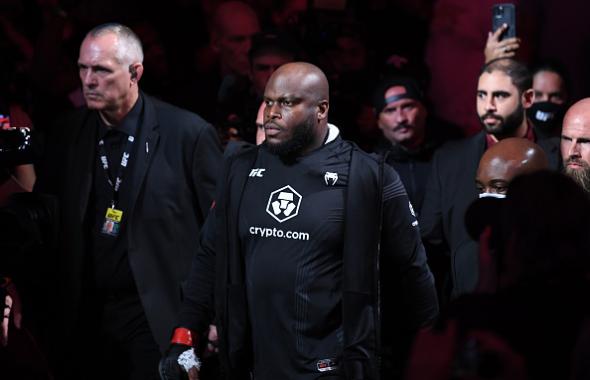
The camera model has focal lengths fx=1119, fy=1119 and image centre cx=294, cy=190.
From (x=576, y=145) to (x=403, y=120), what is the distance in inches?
46.2

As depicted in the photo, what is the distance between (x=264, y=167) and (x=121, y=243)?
999 millimetres

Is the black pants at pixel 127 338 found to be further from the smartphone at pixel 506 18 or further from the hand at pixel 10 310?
the smartphone at pixel 506 18

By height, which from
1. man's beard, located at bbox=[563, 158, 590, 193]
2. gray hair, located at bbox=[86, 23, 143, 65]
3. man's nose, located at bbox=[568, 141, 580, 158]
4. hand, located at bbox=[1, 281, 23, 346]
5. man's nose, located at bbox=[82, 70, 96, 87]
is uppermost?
gray hair, located at bbox=[86, 23, 143, 65]

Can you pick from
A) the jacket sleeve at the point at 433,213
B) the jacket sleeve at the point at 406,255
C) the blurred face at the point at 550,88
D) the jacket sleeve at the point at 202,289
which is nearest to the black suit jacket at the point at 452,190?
the jacket sleeve at the point at 433,213

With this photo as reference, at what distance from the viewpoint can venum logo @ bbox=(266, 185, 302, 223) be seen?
414cm

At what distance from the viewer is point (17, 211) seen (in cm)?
423

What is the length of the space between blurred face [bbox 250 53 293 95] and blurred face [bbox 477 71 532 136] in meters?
1.13

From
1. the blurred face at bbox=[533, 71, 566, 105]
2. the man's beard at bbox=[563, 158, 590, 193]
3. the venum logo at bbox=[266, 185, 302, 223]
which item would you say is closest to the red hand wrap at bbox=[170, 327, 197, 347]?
the venum logo at bbox=[266, 185, 302, 223]

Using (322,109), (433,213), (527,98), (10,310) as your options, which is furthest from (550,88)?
(10,310)

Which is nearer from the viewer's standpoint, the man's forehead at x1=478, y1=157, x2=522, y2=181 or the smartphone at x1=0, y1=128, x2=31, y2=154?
the smartphone at x1=0, y1=128, x2=31, y2=154

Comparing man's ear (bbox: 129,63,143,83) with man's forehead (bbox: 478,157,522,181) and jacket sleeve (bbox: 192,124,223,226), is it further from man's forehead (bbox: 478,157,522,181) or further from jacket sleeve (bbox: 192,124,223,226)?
man's forehead (bbox: 478,157,522,181)

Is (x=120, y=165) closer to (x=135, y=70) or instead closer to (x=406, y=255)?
(x=135, y=70)

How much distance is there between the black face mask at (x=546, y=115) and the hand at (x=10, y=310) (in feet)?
10.1

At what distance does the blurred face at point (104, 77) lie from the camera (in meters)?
5.06
